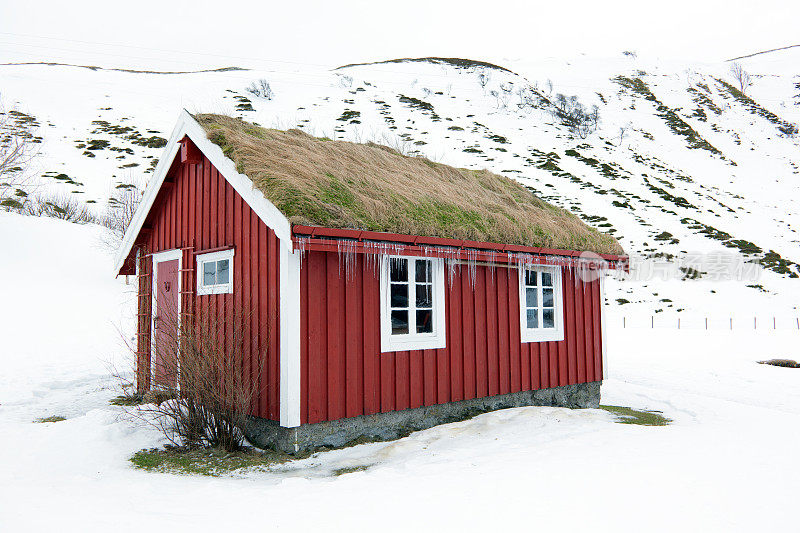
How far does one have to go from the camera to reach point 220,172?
7.16 m

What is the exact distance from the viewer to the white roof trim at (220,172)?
607 centimetres

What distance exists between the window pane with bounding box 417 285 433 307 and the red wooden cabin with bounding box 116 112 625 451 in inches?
0.6

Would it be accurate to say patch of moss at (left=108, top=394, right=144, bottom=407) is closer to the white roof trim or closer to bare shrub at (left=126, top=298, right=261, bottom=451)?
bare shrub at (left=126, top=298, right=261, bottom=451)

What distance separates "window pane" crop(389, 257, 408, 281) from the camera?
733 centimetres

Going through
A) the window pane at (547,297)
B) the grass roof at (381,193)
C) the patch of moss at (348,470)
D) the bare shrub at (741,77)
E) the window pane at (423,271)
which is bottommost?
the patch of moss at (348,470)

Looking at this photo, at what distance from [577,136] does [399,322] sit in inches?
1991

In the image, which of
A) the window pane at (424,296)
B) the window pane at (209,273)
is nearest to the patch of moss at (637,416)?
the window pane at (424,296)

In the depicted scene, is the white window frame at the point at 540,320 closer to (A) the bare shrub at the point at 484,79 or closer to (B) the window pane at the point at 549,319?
(B) the window pane at the point at 549,319

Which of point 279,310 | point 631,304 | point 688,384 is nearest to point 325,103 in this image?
point 631,304

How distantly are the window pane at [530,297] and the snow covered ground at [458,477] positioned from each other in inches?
71.0

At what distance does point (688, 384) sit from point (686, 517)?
393 inches

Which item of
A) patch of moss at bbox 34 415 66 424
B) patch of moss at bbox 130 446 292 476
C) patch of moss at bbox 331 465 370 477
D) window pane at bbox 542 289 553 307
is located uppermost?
window pane at bbox 542 289 553 307

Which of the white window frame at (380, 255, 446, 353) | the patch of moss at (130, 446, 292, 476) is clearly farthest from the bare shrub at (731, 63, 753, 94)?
the patch of moss at (130, 446, 292, 476)

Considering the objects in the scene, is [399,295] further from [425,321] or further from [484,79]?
[484,79]
